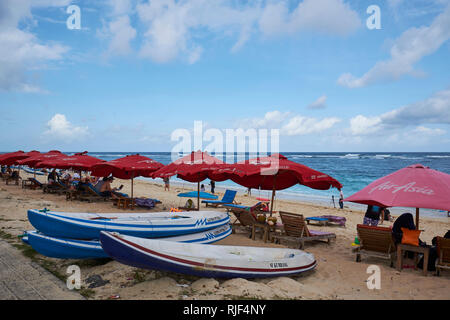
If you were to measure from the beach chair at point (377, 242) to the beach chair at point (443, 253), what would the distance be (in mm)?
799

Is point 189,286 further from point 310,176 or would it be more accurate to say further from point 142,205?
point 142,205

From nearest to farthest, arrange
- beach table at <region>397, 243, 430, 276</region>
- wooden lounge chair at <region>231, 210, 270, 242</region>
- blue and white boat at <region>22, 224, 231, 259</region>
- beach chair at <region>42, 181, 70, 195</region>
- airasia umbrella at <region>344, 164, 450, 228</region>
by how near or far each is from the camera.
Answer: airasia umbrella at <region>344, 164, 450, 228</region>, blue and white boat at <region>22, 224, 231, 259</region>, beach table at <region>397, 243, 430, 276</region>, wooden lounge chair at <region>231, 210, 270, 242</region>, beach chair at <region>42, 181, 70, 195</region>

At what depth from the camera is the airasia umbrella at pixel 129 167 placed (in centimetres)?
1182

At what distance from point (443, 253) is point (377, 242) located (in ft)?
3.67

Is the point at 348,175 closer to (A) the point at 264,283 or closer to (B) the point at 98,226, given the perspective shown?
(A) the point at 264,283

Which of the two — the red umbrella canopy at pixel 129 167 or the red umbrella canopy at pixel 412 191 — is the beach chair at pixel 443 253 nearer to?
the red umbrella canopy at pixel 412 191

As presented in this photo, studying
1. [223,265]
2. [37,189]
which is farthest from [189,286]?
[37,189]

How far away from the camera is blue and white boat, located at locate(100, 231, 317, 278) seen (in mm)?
4699

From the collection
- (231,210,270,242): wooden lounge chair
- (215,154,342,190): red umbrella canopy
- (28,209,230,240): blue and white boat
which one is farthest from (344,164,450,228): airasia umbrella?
(28,209,230,240): blue and white boat

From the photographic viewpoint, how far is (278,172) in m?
8.46

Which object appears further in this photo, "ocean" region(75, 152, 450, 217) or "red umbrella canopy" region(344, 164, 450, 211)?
"ocean" region(75, 152, 450, 217)

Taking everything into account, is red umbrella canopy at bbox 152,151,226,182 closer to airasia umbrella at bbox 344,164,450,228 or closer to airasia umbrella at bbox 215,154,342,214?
airasia umbrella at bbox 215,154,342,214

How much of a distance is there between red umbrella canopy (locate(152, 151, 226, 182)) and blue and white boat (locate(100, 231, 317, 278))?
3.72 meters

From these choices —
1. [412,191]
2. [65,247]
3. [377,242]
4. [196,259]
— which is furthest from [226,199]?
[196,259]
